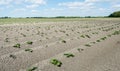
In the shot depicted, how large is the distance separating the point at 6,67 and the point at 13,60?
3.82 feet

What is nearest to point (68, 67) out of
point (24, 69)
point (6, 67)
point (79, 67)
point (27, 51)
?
point (79, 67)

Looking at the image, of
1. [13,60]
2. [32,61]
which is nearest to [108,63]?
[32,61]

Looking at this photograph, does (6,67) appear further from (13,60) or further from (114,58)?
(114,58)

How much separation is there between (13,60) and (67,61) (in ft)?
9.89

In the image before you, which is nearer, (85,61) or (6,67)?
(6,67)

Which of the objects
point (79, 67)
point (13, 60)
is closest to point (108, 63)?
point (79, 67)

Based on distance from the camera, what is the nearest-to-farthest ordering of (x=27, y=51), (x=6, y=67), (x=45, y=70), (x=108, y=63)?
1. (x=45, y=70)
2. (x=6, y=67)
3. (x=108, y=63)
4. (x=27, y=51)

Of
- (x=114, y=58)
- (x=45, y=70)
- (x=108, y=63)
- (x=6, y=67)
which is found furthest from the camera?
(x=114, y=58)

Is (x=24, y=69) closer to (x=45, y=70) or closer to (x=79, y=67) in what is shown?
(x=45, y=70)

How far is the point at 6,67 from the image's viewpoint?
33.9ft

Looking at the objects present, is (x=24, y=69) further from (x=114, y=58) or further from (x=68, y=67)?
(x=114, y=58)

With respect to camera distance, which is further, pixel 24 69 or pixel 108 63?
pixel 108 63

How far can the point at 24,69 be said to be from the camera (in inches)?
389

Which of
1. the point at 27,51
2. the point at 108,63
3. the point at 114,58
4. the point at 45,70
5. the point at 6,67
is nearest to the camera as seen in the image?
the point at 45,70
